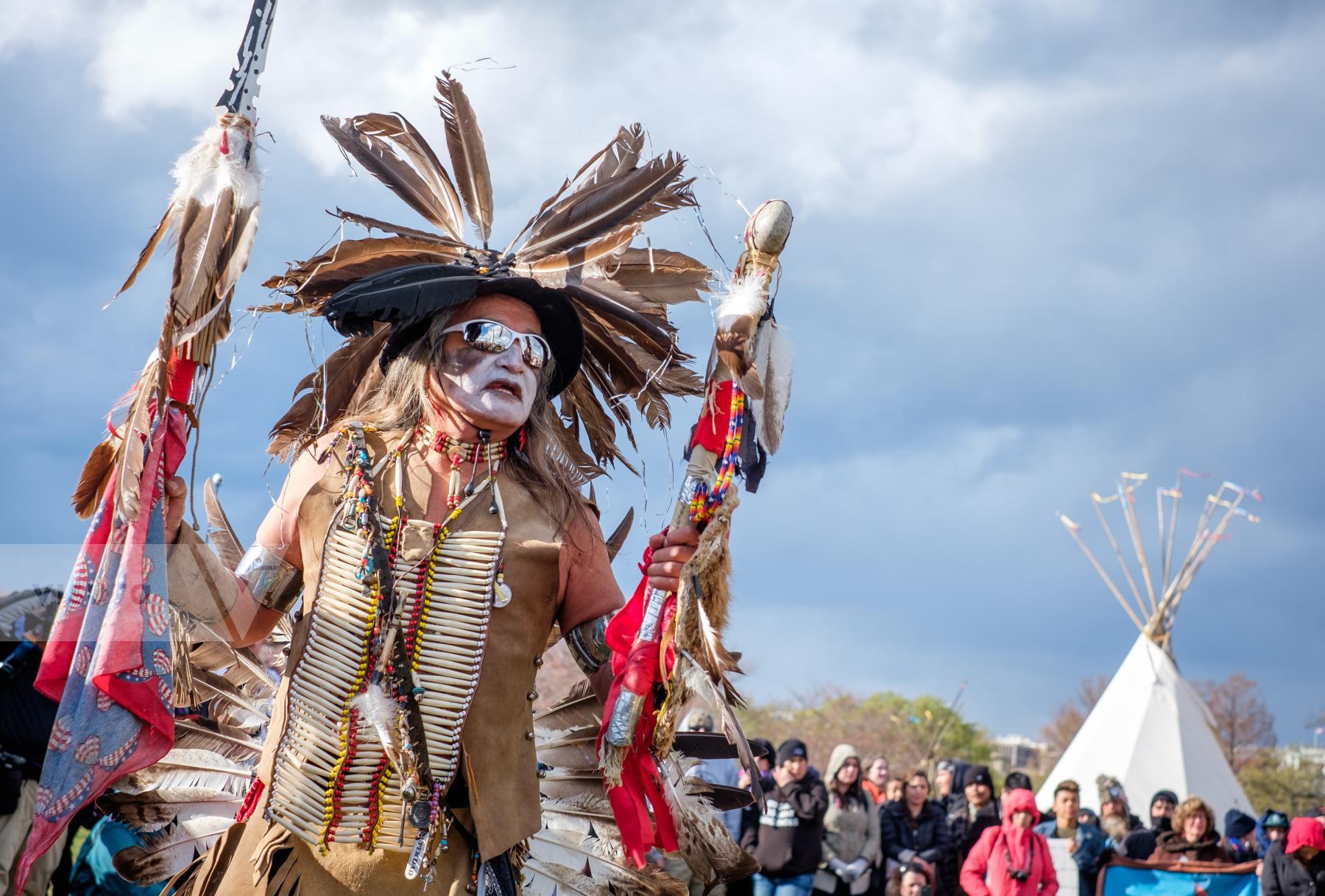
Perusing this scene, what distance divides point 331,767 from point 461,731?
1.11ft

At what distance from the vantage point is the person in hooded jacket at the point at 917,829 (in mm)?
11273

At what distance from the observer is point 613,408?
14.9 ft

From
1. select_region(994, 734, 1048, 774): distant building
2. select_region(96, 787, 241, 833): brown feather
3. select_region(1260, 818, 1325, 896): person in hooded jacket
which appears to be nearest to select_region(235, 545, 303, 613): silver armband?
select_region(96, 787, 241, 833): brown feather

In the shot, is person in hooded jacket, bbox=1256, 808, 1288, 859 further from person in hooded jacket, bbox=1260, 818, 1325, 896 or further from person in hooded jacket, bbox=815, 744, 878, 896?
person in hooded jacket, bbox=815, 744, 878, 896

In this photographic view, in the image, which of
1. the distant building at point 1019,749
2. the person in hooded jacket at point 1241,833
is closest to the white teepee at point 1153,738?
the person in hooded jacket at point 1241,833

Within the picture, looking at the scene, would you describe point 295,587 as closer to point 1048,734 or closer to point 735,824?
point 735,824

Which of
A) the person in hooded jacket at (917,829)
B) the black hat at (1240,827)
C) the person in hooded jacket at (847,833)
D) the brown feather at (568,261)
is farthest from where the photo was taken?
the black hat at (1240,827)

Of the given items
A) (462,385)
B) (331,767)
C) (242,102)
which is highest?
(242,102)

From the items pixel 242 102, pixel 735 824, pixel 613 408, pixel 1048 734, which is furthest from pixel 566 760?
pixel 1048 734

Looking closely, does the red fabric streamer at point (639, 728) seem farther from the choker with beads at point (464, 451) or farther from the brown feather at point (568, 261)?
the brown feather at point (568, 261)

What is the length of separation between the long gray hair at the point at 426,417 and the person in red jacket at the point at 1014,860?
276 inches

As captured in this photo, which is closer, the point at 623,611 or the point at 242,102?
the point at 242,102

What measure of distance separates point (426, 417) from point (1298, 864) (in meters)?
9.25

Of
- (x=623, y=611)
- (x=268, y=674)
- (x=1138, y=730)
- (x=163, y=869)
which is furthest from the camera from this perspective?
(x=1138, y=730)
